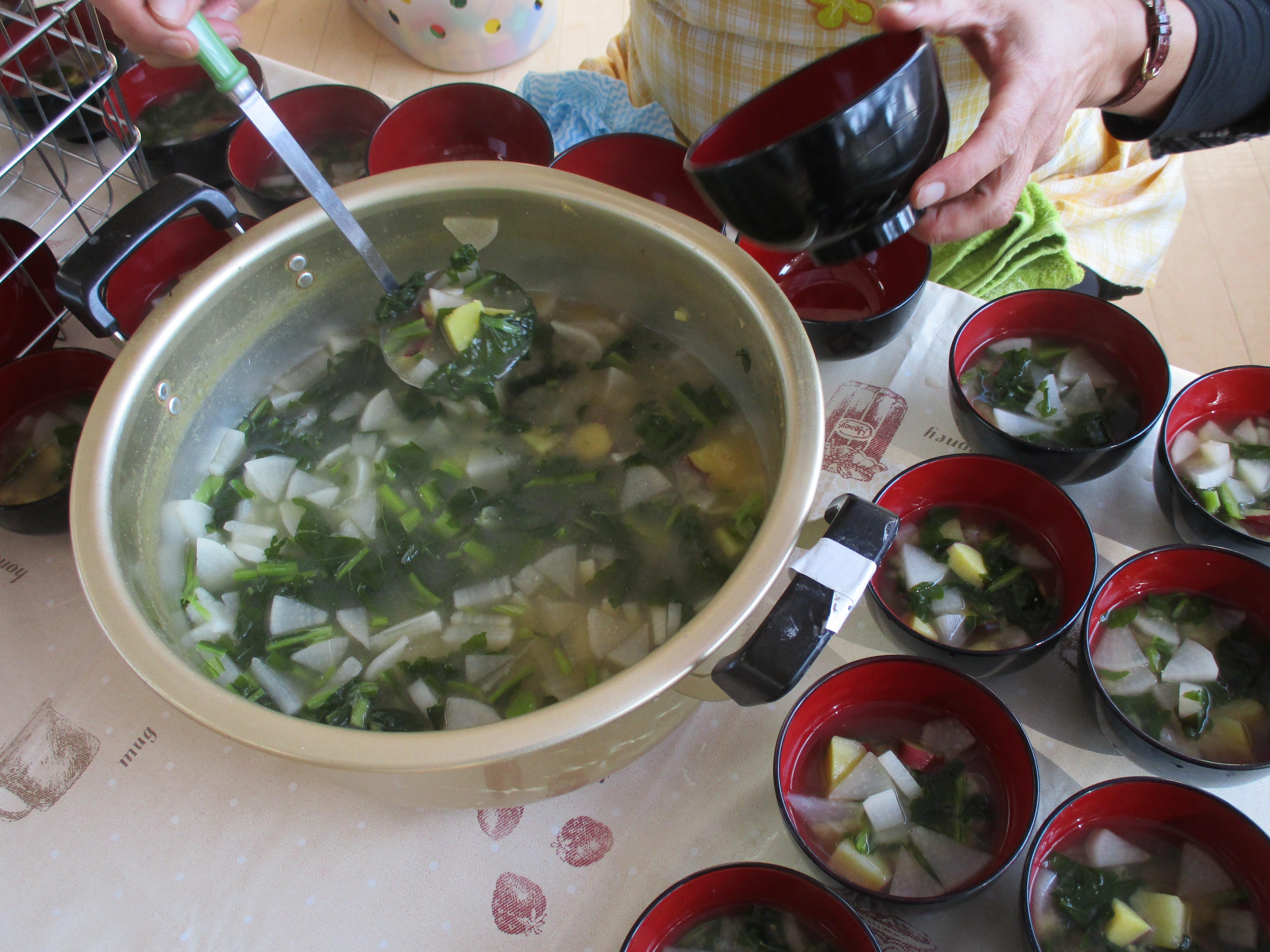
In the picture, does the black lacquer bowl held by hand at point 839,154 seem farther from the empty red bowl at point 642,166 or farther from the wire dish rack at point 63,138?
the wire dish rack at point 63,138

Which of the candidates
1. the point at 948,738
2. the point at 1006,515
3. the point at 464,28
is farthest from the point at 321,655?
the point at 464,28

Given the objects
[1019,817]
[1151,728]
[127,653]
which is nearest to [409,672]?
[127,653]

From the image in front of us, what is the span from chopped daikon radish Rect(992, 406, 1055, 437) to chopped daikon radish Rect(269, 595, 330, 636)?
80 centimetres

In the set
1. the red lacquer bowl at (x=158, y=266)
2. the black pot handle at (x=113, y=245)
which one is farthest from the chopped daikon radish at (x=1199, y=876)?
the red lacquer bowl at (x=158, y=266)

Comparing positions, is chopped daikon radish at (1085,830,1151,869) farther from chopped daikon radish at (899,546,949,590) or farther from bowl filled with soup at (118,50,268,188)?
bowl filled with soup at (118,50,268,188)

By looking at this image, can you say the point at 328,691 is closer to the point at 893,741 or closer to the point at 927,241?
the point at 893,741

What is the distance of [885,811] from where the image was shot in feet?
2.49

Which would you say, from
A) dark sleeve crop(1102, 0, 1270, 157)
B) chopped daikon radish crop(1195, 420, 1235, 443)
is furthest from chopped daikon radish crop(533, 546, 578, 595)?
dark sleeve crop(1102, 0, 1270, 157)

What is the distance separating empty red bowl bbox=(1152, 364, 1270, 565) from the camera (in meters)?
0.87

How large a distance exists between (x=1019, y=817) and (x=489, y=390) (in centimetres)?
72

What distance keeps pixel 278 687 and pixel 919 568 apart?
2.23ft

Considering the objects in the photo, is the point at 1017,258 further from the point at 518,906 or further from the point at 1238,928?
the point at 518,906

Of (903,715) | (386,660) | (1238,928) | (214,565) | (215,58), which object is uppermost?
(215,58)

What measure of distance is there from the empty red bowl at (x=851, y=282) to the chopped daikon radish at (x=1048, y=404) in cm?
18
